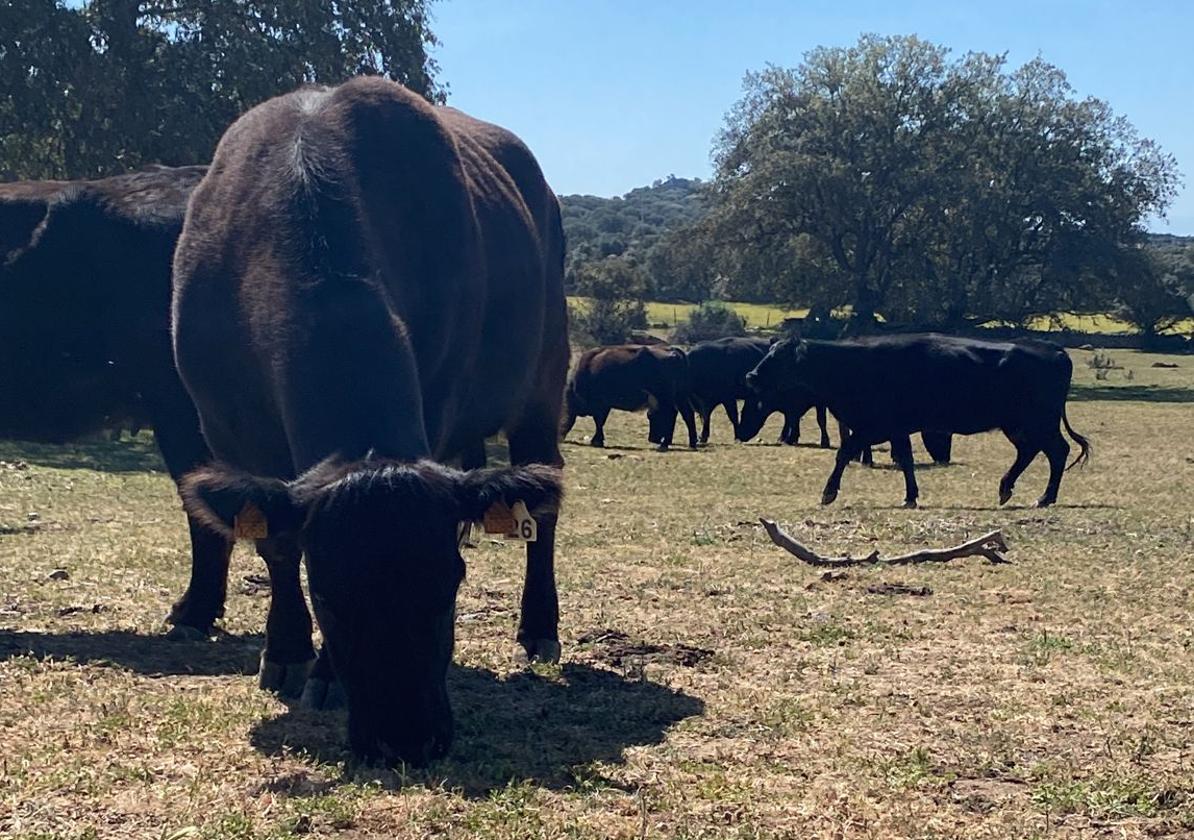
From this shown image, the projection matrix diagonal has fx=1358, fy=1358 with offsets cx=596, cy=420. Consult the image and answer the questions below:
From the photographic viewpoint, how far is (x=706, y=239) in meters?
45.7

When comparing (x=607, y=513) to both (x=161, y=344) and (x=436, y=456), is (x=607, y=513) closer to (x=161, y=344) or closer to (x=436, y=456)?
(x=161, y=344)

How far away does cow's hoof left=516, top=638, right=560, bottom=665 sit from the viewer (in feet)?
22.5

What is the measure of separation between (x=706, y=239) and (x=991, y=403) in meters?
29.7

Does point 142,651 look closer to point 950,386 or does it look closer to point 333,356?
point 333,356

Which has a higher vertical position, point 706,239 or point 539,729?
point 706,239

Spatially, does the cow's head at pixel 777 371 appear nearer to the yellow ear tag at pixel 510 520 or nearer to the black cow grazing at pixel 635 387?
the black cow grazing at pixel 635 387

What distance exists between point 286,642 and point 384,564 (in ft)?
5.77

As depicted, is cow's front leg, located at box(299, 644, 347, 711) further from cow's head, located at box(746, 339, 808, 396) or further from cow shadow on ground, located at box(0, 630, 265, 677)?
cow's head, located at box(746, 339, 808, 396)

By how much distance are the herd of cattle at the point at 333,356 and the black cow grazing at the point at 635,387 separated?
56.8 feet

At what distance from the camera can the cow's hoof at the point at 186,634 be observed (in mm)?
7348

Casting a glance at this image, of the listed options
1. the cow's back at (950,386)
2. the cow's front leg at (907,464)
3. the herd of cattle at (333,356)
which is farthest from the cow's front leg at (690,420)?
the herd of cattle at (333,356)

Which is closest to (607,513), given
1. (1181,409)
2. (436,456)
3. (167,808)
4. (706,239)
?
(436,456)

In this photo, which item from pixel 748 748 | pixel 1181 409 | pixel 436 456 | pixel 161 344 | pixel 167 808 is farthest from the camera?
pixel 1181 409

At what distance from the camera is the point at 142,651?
7.02 meters
